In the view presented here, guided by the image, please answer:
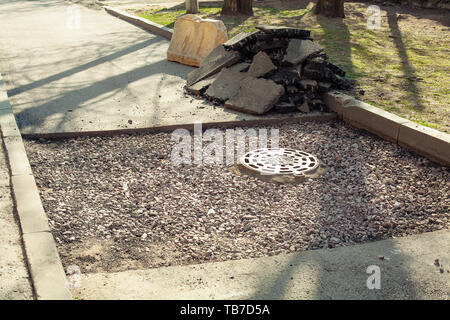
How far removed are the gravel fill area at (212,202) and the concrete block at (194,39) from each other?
3811 millimetres

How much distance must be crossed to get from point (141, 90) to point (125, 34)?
5.50 m

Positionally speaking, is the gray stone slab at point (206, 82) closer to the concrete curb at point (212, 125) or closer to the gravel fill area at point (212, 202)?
the concrete curb at point (212, 125)

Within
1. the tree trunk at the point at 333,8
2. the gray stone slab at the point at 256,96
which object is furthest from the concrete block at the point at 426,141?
the tree trunk at the point at 333,8

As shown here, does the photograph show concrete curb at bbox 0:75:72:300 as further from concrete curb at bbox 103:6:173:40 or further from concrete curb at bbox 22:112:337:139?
concrete curb at bbox 103:6:173:40

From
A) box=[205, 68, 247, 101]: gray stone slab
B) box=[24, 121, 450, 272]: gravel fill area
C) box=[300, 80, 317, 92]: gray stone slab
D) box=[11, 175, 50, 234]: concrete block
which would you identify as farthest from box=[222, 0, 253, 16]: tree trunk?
box=[11, 175, 50, 234]: concrete block

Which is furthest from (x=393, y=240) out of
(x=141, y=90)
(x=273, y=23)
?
(x=273, y=23)

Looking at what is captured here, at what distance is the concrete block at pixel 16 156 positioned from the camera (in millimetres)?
5070

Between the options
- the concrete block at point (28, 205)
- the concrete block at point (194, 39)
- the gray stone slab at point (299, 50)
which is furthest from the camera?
the concrete block at point (194, 39)

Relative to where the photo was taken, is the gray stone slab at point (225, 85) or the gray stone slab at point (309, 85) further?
the gray stone slab at point (225, 85)

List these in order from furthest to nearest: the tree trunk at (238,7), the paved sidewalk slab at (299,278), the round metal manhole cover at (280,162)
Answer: the tree trunk at (238,7), the round metal manhole cover at (280,162), the paved sidewalk slab at (299,278)

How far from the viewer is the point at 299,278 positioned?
3.63 m

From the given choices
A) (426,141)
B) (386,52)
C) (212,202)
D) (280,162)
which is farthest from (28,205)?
(386,52)

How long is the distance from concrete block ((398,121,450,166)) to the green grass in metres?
0.38

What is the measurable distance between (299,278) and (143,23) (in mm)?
11831
